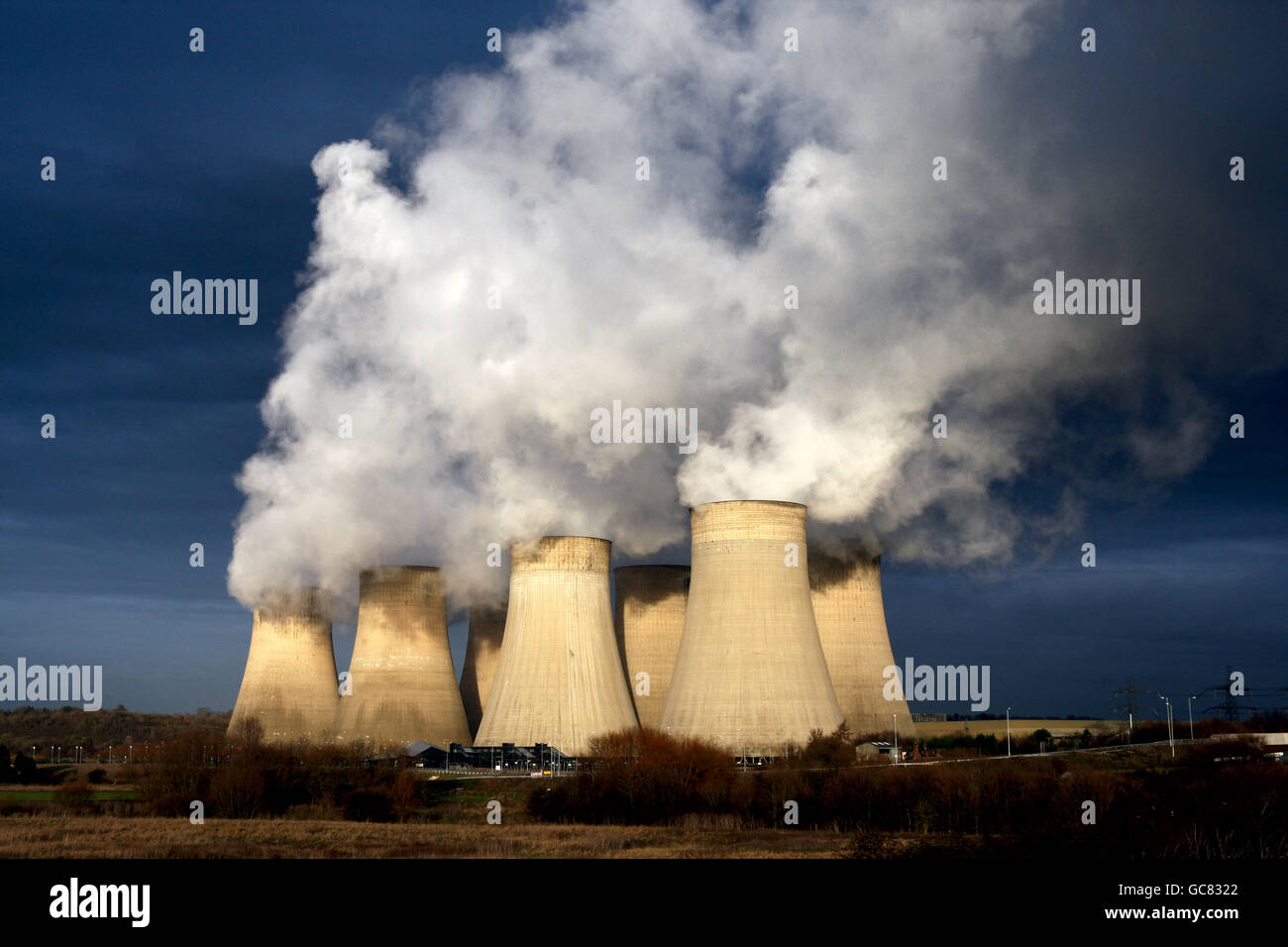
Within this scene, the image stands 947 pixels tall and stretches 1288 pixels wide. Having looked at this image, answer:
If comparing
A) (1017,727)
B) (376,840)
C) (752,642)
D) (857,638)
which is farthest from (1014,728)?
(376,840)

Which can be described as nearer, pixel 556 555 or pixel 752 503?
pixel 752 503

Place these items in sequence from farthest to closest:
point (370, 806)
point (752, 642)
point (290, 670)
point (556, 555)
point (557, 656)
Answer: point (290, 670), point (556, 555), point (557, 656), point (752, 642), point (370, 806)

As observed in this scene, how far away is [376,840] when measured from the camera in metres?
19.4

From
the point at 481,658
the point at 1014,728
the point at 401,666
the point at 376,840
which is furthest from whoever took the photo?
the point at 1014,728

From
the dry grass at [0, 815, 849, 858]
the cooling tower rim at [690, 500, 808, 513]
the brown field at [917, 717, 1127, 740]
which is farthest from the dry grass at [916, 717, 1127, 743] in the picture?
the dry grass at [0, 815, 849, 858]

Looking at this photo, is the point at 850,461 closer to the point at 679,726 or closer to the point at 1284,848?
the point at 679,726

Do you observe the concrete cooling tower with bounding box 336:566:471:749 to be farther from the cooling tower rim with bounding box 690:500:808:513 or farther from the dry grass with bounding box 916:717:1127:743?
the dry grass with bounding box 916:717:1127:743

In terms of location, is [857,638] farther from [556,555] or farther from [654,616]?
[556,555]

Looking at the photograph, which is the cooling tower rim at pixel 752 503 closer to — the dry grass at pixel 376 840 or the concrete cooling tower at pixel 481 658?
the dry grass at pixel 376 840

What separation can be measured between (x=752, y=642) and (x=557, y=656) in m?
6.35

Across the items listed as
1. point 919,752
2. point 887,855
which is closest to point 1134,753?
point 919,752

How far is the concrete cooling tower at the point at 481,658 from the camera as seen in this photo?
42656 millimetres

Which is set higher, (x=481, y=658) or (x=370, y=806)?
(x=481, y=658)

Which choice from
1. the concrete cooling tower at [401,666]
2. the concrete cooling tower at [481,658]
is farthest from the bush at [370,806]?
the concrete cooling tower at [481,658]
